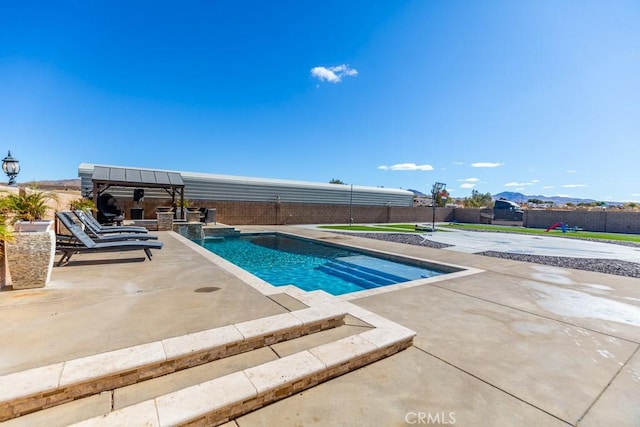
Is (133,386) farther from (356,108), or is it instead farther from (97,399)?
(356,108)

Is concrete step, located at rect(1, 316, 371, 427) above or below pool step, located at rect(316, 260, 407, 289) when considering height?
above

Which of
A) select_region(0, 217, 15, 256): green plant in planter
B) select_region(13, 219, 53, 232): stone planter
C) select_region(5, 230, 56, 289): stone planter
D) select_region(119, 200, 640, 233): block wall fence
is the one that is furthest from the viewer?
select_region(119, 200, 640, 233): block wall fence

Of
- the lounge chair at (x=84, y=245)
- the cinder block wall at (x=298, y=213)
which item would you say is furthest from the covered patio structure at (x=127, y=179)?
the lounge chair at (x=84, y=245)

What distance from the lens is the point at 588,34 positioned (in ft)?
30.4

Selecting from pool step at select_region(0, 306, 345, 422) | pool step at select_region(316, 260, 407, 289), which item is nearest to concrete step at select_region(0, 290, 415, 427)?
pool step at select_region(0, 306, 345, 422)

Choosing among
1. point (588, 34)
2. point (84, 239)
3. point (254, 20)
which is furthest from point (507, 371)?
point (254, 20)

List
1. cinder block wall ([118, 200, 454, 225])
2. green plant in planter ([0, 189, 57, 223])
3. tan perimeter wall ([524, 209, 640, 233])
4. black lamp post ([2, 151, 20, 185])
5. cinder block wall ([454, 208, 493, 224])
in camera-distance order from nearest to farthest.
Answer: green plant in planter ([0, 189, 57, 223])
black lamp post ([2, 151, 20, 185])
cinder block wall ([118, 200, 454, 225])
tan perimeter wall ([524, 209, 640, 233])
cinder block wall ([454, 208, 493, 224])

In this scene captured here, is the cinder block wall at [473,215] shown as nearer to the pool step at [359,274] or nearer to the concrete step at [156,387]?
the pool step at [359,274]

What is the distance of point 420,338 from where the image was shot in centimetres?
312

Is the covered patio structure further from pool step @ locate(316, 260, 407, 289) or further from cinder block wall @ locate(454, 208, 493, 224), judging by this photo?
cinder block wall @ locate(454, 208, 493, 224)

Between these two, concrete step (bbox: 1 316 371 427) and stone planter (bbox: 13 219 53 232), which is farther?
stone planter (bbox: 13 219 53 232)

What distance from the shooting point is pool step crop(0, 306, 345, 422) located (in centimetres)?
180

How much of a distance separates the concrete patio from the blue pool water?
1.90 m

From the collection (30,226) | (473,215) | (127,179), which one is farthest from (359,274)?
(473,215)
